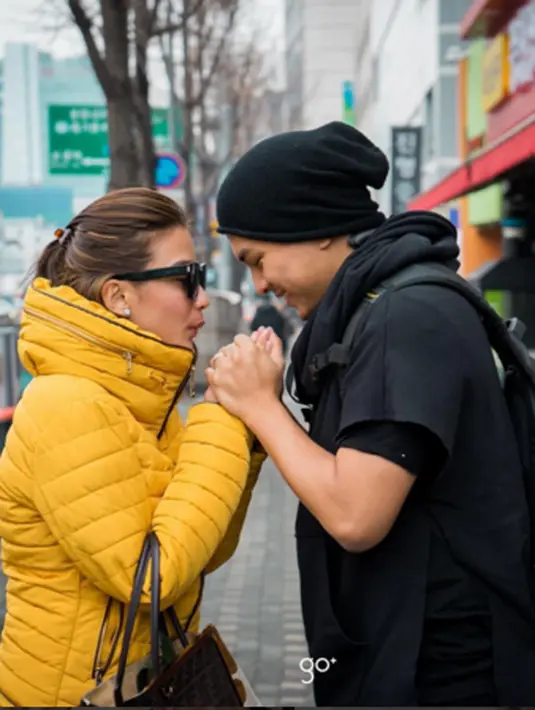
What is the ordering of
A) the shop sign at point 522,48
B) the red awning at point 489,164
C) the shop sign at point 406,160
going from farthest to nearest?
the shop sign at point 406,160, the shop sign at point 522,48, the red awning at point 489,164

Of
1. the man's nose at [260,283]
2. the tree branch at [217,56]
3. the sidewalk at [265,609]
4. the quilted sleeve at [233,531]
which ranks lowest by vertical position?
the sidewalk at [265,609]

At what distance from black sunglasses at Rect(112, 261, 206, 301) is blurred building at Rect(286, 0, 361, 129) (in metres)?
82.9

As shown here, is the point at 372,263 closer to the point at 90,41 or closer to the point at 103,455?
the point at 103,455

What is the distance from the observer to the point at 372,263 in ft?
5.78

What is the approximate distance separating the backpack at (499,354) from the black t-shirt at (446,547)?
2 cm

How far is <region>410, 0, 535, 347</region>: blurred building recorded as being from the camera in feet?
46.2

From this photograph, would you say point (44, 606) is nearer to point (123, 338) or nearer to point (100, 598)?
point (100, 598)

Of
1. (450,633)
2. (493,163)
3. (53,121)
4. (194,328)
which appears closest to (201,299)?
(194,328)

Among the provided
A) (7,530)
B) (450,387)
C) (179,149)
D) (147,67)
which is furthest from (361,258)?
(179,149)

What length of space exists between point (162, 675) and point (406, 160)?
2566 cm

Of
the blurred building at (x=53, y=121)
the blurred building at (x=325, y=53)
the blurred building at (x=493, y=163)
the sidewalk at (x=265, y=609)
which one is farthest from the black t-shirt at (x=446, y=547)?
the blurred building at (x=325, y=53)

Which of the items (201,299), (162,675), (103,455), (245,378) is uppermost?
(201,299)

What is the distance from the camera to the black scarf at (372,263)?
69.2 inches

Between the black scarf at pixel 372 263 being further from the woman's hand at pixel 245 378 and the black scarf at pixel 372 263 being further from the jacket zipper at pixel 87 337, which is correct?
the jacket zipper at pixel 87 337
